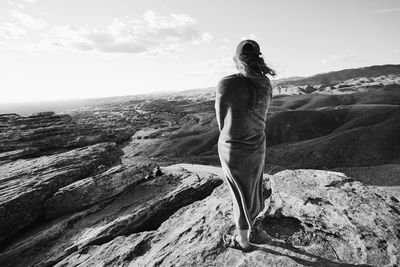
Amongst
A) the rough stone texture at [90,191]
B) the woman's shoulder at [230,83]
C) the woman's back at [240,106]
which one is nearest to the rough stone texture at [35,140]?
the rough stone texture at [90,191]

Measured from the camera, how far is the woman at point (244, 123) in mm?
5434

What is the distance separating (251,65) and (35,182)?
14506 millimetres

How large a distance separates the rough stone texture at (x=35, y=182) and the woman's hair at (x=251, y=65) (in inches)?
513

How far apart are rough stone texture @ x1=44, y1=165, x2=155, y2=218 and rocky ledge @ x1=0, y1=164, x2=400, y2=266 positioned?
0.58 metres

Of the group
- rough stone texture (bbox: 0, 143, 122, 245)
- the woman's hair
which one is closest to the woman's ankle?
the woman's hair

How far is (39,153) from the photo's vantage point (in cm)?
2542

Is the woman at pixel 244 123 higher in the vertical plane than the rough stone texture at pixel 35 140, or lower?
higher

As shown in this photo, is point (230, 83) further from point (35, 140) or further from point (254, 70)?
point (35, 140)

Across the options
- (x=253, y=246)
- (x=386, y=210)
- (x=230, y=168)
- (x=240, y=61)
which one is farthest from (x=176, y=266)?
(x=386, y=210)

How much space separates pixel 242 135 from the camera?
224 inches

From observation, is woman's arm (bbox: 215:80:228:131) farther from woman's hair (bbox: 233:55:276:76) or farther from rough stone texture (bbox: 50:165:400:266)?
rough stone texture (bbox: 50:165:400:266)

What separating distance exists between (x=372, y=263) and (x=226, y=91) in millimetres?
5105

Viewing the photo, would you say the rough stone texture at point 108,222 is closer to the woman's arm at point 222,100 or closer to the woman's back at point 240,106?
the woman's back at point 240,106

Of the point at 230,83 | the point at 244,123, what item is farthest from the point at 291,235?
the point at 230,83
